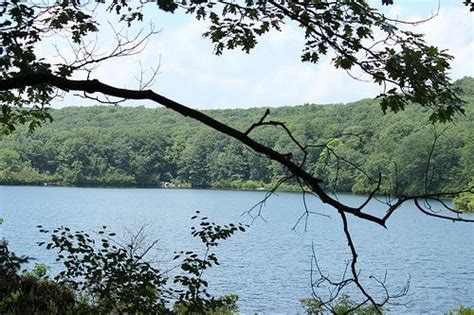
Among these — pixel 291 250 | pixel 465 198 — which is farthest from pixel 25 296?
pixel 465 198

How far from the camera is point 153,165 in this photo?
3930 inches

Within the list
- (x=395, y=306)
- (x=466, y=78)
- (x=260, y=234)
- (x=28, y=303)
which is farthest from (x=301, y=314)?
(x=466, y=78)

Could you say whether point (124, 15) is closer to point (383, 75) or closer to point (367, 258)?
point (383, 75)

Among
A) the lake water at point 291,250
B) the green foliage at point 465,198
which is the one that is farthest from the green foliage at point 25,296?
the lake water at point 291,250

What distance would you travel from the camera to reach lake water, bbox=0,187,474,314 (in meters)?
20.4

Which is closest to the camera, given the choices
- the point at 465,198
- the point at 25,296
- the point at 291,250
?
the point at 25,296

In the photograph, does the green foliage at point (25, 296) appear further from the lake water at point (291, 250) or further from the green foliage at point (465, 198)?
the lake water at point (291, 250)

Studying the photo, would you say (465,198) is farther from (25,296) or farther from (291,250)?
(25,296)

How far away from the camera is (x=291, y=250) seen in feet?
101

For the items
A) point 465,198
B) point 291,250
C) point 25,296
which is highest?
point 465,198

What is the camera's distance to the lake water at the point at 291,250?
67.0 feet

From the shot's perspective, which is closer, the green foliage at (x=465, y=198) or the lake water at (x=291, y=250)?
the green foliage at (x=465, y=198)

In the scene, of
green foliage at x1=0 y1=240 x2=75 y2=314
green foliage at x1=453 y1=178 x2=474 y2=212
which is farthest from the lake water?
green foliage at x1=0 y1=240 x2=75 y2=314

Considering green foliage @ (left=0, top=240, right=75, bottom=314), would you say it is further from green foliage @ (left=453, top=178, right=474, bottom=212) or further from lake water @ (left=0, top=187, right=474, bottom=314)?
lake water @ (left=0, top=187, right=474, bottom=314)
